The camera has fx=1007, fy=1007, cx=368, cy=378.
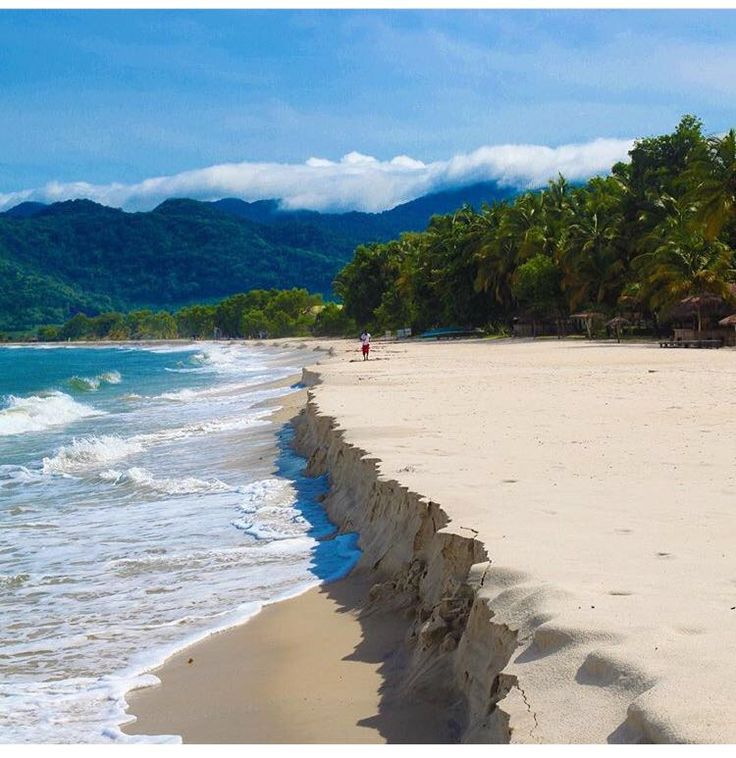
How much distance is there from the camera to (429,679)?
5.59 meters

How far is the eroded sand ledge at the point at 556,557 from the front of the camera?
4.03m

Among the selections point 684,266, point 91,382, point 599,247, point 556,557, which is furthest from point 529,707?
point 599,247

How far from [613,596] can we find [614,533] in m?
1.58

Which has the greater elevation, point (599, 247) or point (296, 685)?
point (599, 247)

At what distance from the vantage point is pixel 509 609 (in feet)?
16.9

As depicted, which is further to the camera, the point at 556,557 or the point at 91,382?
the point at 91,382

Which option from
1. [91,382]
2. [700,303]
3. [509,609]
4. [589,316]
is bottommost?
[91,382]

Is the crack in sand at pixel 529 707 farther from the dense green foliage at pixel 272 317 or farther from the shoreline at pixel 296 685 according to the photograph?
the dense green foliage at pixel 272 317

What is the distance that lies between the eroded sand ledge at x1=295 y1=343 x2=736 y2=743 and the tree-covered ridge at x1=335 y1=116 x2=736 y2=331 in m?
30.8

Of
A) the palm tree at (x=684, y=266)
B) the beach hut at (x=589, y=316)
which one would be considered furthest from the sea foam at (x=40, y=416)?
the beach hut at (x=589, y=316)

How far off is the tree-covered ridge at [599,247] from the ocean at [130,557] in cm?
2955

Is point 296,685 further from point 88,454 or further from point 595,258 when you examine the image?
point 595,258

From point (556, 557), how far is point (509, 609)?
1.02 m

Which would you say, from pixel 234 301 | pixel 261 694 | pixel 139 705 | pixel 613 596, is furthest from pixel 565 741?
pixel 234 301
